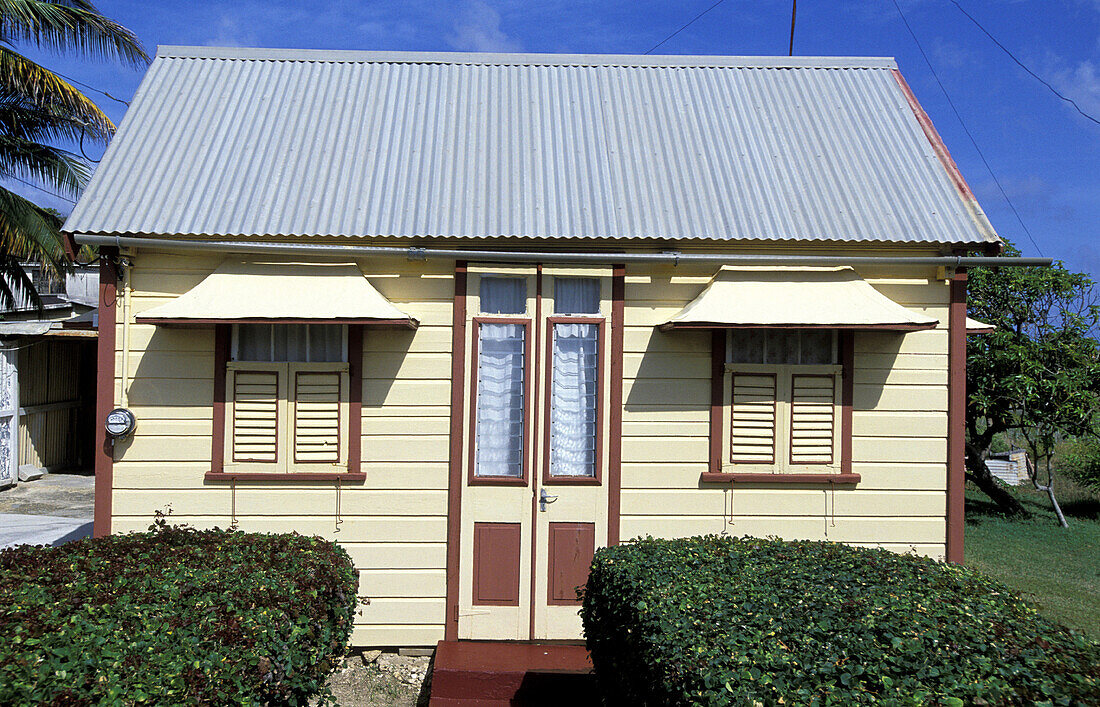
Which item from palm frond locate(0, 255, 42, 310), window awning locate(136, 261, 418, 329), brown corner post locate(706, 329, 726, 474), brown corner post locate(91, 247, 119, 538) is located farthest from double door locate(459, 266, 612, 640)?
palm frond locate(0, 255, 42, 310)

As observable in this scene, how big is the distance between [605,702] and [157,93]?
6.57 m

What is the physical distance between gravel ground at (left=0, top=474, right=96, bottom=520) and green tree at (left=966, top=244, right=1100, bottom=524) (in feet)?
42.7

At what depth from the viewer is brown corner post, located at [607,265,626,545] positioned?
20.7 feet

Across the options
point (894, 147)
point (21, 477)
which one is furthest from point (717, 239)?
point (21, 477)

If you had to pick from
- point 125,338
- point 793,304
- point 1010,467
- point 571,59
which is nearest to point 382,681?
point 125,338

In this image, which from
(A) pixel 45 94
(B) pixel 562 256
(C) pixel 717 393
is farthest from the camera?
(A) pixel 45 94

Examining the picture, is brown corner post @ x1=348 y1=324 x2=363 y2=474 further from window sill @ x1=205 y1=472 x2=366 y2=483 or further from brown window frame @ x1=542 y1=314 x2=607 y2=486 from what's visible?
brown window frame @ x1=542 y1=314 x2=607 y2=486

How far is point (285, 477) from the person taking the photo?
619 centimetres

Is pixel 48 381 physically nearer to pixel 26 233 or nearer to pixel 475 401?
pixel 26 233

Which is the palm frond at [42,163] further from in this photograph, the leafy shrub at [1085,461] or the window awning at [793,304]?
the leafy shrub at [1085,461]

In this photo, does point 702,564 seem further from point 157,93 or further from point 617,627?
point 157,93

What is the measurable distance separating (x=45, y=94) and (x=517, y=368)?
9.67 metres

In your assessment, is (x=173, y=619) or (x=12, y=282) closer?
(x=173, y=619)

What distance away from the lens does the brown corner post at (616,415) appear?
630 centimetres
